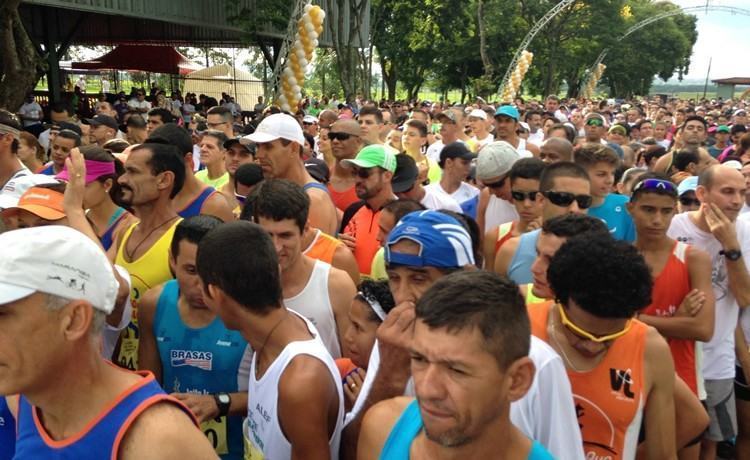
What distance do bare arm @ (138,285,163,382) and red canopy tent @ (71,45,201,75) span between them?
27578 mm

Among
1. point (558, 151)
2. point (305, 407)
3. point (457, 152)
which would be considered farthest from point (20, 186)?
point (558, 151)

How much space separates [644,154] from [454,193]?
3.88 metres

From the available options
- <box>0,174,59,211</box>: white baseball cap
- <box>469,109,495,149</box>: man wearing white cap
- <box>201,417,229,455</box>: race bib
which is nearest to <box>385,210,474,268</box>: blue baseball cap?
<box>201,417,229,455</box>: race bib

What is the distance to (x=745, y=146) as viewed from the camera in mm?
7703

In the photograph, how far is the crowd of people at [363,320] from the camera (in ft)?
5.76

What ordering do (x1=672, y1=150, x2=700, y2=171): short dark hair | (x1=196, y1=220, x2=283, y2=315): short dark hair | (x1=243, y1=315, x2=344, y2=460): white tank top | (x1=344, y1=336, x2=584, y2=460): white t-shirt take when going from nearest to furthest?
1. (x1=344, y1=336, x2=584, y2=460): white t-shirt
2. (x1=243, y1=315, x2=344, y2=460): white tank top
3. (x1=196, y1=220, x2=283, y2=315): short dark hair
4. (x1=672, y1=150, x2=700, y2=171): short dark hair

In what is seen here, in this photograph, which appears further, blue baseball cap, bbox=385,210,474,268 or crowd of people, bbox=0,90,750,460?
blue baseball cap, bbox=385,210,474,268

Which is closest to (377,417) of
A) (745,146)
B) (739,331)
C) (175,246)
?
(175,246)

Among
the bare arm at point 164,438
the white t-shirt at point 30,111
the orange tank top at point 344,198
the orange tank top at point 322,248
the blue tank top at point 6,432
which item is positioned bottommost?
the blue tank top at point 6,432

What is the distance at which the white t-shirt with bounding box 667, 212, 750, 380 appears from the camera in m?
4.04

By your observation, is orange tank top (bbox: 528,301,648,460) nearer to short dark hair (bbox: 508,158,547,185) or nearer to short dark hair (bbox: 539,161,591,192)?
short dark hair (bbox: 539,161,591,192)

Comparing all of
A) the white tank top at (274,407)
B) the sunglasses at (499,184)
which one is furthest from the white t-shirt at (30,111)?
the white tank top at (274,407)

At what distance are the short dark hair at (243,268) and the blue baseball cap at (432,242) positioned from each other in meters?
0.53

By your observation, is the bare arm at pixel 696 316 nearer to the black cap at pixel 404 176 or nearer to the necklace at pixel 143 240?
Answer: the black cap at pixel 404 176
